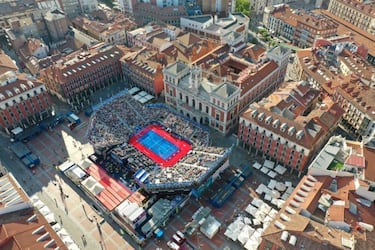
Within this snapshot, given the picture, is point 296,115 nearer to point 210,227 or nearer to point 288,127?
point 288,127

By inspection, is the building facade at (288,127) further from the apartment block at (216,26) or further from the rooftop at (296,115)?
the apartment block at (216,26)

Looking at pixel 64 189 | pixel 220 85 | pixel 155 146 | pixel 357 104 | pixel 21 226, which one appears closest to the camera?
pixel 21 226

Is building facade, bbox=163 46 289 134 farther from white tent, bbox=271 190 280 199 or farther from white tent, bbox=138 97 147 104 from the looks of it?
white tent, bbox=271 190 280 199

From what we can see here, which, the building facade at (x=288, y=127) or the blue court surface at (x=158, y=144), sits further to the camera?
the blue court surface at (x=158, y=144)

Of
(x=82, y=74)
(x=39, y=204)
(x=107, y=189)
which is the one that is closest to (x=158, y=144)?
(x=107, y=189)

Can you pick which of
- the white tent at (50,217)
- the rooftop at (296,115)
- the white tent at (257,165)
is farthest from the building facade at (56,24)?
the white tent at (257,165)

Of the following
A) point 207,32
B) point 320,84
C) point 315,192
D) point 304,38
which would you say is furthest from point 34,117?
point 304,38
